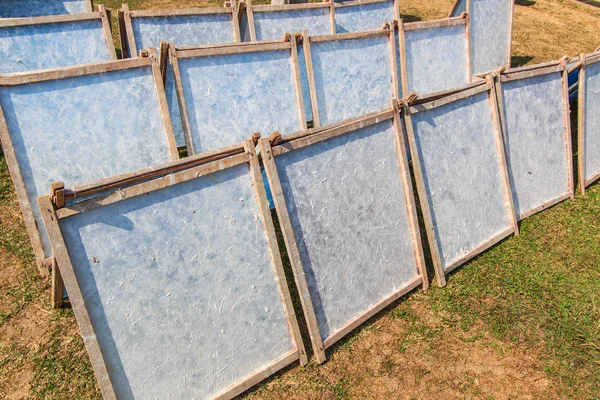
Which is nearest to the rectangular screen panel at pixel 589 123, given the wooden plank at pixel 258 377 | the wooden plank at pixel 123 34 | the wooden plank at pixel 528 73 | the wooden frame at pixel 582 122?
the wooden frame at pixel 582 122

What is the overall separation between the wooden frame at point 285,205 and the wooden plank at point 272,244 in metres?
0.08

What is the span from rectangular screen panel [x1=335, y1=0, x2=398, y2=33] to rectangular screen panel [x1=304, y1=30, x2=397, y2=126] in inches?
70.0

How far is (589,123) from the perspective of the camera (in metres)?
6.88

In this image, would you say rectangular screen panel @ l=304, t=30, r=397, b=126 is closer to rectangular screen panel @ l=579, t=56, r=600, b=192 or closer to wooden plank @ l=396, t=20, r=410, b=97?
wooden plank @ l=396, t=20, r=410, b=97

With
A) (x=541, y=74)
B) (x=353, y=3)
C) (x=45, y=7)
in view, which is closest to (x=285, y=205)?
(x=541, y=74)

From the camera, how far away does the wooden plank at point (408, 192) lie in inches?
Answer: 186

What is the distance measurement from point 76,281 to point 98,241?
0.96ft

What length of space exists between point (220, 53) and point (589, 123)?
17.4 ft

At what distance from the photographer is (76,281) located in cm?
315

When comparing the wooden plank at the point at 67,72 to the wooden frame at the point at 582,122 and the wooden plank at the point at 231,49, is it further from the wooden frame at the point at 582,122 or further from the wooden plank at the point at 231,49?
the wooden frame at the point at 582,122

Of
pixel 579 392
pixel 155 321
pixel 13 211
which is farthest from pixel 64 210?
pixel 579 392

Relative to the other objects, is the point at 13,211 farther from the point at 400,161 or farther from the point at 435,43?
the point at 435,43

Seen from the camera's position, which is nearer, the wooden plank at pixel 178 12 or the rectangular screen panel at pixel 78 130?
the rectangular screen panel at pixel 78 130

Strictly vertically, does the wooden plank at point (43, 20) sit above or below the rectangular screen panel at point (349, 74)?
above
